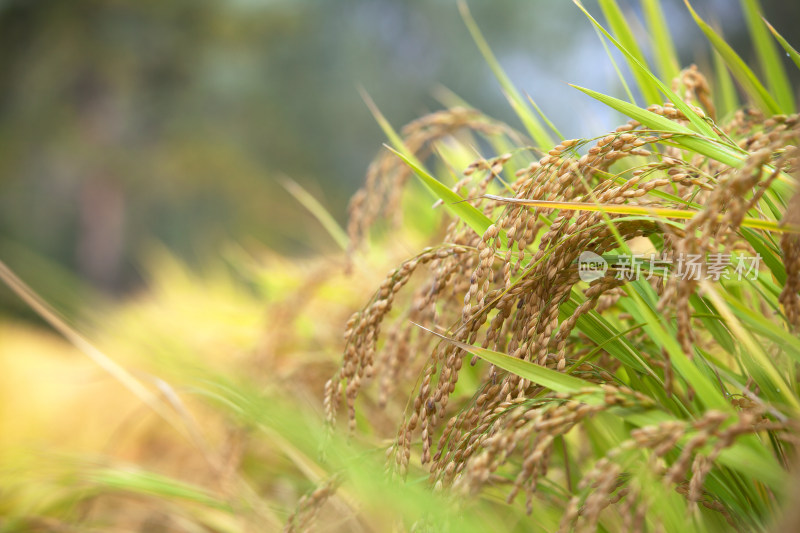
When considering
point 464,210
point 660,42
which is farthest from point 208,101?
point 464,210

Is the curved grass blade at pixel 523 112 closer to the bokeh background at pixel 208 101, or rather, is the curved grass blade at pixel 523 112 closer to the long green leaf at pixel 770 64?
the long green leaf at pixel 770 64

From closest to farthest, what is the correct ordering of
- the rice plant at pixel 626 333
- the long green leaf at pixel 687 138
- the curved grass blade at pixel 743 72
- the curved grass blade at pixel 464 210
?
the rice plant at pixel 626 333 → the long green leaf at pixel 687 138 → the curved grass blade at pixel 464 210 → the curved grass blade at pixel 743 72

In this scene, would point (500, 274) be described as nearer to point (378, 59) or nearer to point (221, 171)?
point (221, 171)

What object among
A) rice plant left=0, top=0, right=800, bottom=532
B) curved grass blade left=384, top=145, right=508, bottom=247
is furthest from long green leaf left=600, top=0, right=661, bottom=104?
curved grass blade left=384, top=145, right=508, bottom=247

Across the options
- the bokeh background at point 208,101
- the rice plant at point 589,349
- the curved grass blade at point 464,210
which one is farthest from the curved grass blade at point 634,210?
the bokeh background at point 208,101

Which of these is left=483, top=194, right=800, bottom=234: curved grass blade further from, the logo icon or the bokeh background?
the bokeh background

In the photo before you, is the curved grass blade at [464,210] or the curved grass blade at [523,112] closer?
the curved grass blade at [464,210]
